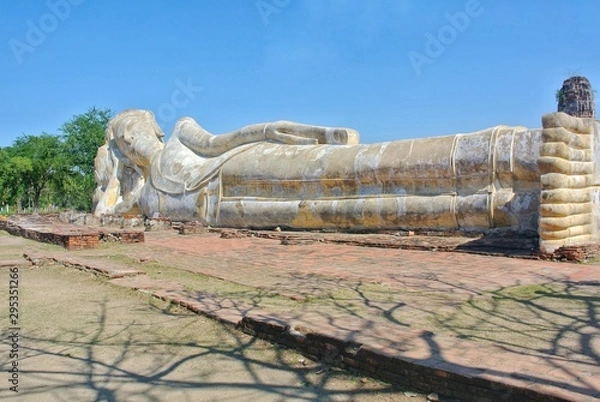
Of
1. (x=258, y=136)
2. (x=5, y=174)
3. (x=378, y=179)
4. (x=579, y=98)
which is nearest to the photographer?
(x=378, y=179)

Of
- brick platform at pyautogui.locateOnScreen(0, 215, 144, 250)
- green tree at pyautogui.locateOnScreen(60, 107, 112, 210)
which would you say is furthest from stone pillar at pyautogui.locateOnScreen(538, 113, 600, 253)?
→ green tree at pyautogui.locateOnScreen(60, 107, 112, 210)

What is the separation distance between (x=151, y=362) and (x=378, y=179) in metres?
7.15

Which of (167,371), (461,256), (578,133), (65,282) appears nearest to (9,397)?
(167,371)

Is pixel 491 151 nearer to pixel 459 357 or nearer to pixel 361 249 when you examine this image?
pixel 361 249

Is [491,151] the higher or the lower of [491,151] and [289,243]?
the higher

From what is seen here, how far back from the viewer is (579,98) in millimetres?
18672

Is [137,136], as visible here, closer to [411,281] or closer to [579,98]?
[411,281]

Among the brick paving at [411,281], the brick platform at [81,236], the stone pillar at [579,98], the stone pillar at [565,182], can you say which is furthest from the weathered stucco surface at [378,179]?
the stone pillar at [579,98]

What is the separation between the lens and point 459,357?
274 cm

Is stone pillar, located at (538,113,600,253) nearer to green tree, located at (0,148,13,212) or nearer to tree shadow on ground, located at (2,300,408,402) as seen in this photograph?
tree shadow on ground, located at (2,300,408,402)

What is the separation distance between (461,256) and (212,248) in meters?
3.94

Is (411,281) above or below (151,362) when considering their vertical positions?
above

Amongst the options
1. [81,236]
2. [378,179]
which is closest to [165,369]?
[81,236]

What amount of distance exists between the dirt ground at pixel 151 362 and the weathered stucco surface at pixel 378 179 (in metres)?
5.09
